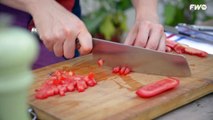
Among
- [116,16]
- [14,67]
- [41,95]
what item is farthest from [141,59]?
[116,16]

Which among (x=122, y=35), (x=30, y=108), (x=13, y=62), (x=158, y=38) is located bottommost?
(x=122, y=35)

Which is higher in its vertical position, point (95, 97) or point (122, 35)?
point (95, 97)

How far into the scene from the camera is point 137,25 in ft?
4.18

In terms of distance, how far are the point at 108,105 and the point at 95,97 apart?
7 centimetres

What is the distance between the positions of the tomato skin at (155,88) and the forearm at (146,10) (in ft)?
1.36

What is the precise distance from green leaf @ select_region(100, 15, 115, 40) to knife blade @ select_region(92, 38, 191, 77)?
1.72 meters

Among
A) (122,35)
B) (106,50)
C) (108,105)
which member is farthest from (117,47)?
(122,35)

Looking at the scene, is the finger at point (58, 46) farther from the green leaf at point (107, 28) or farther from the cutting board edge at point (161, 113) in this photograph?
the green leaf at point (107, 28)

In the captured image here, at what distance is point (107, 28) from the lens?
2.91 metres

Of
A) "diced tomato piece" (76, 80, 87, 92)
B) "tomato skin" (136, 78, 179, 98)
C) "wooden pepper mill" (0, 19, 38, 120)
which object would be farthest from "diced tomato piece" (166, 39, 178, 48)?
"wooden pepper mill" (0, 19, 38, 120)

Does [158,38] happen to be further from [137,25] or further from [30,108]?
[30,108]

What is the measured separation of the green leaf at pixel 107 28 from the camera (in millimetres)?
2891

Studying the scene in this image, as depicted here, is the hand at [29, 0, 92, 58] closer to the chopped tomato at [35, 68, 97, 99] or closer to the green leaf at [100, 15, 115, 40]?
the chopped tomato at [35, 68, 97, 99]

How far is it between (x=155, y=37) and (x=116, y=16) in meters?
1.84
